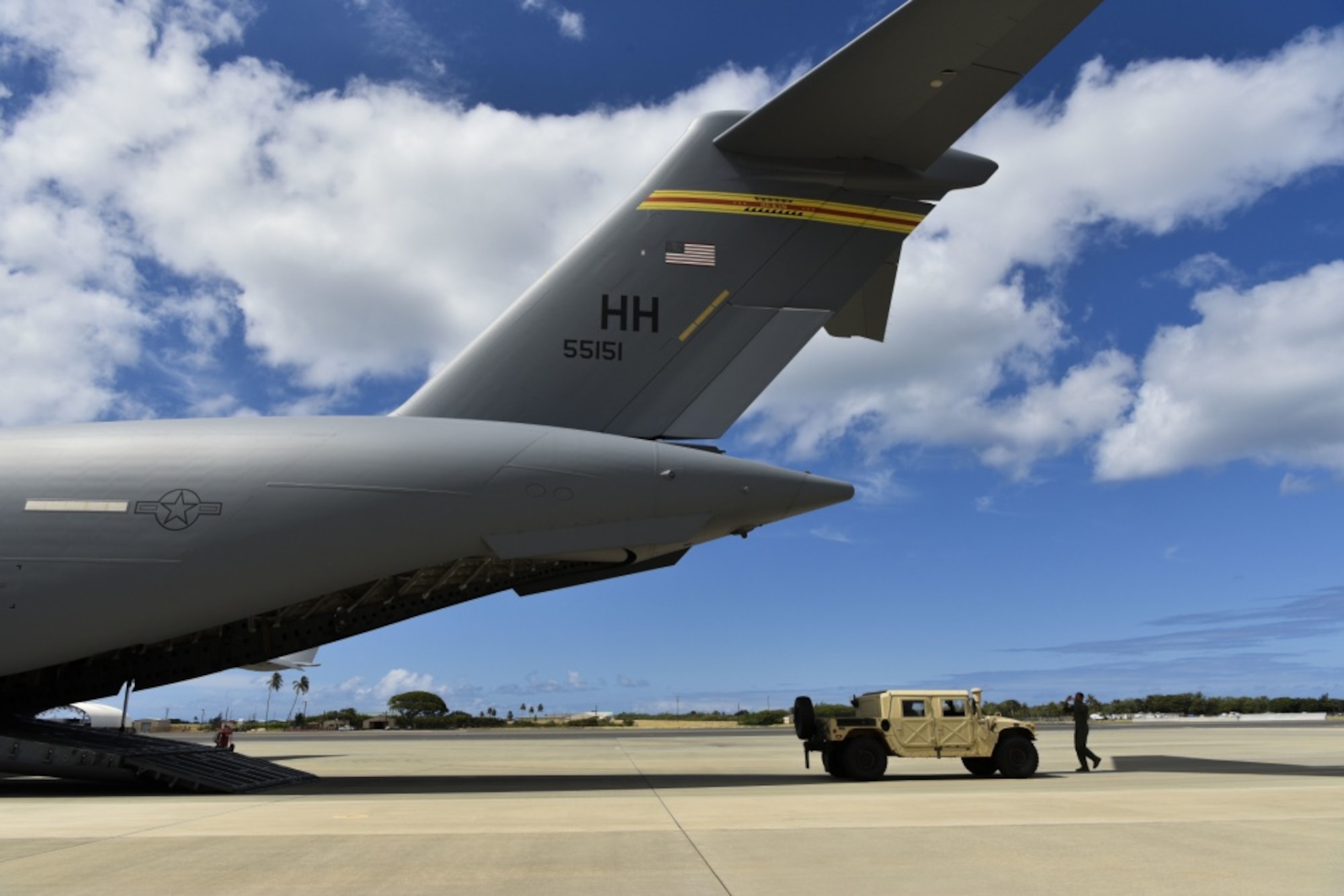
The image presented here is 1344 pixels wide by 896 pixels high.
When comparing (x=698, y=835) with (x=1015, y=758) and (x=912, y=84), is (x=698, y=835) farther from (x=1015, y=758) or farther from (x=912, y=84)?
(x=912, y=84)

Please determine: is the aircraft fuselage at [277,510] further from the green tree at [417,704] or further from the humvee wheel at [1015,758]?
the green tree at [417,704]

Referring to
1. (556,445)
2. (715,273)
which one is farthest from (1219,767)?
(556,445)

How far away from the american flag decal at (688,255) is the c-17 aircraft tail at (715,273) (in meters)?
0.02

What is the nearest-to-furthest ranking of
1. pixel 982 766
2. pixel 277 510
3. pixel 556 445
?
pixel 277 510 → pixel 556 445 → pixel 982 766

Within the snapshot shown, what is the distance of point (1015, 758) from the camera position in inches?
536

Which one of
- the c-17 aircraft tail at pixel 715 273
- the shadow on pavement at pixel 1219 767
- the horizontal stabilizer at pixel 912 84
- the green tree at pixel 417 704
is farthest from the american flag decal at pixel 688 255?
the green tree at pixel 417 704

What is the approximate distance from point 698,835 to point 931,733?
7.19 metres

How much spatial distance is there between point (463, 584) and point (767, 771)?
18.0 ft

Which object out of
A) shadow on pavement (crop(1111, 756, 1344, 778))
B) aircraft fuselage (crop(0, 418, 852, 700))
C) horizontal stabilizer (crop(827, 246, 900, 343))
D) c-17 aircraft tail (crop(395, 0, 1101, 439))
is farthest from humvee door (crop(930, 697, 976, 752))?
horizontal stabilizer (crop(827, 246, 900, 343))

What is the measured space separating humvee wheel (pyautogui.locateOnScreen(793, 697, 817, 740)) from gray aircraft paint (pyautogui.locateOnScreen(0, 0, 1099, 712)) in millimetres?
3000

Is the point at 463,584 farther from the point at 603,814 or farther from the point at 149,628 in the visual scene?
the point at 603,814

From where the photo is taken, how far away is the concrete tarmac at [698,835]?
5.43 meters

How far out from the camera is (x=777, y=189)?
1312 cm

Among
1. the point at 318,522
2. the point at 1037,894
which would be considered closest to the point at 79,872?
the point at 1037,894
